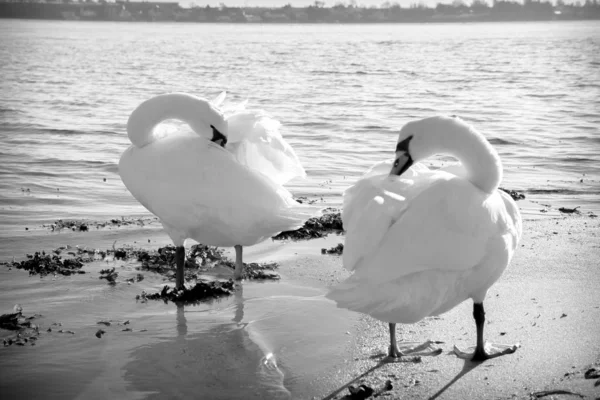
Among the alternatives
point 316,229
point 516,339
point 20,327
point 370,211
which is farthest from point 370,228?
point 316,229

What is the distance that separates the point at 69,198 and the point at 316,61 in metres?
26.8

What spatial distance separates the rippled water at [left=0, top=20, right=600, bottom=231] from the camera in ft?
34.7

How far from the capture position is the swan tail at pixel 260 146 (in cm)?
643

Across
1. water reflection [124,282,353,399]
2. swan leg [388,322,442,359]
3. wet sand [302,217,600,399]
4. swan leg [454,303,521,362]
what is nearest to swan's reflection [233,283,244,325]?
water reflection [124,282,353,399]

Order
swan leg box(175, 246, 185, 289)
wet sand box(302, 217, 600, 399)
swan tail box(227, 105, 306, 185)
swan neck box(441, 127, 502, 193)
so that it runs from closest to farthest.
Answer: wet sand box(302, 217, 600, 399) < swan neck box(441, 127, 502, 193) < swan leg box(175, 246, 185, 289) < swan tail box(227, 105, 306, 185)

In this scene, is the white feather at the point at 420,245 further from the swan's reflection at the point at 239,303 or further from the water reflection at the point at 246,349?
the swan's reflection at the point at 239,303

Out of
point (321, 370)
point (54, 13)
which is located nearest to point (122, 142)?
point (321, 370)

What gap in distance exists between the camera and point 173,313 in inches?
226

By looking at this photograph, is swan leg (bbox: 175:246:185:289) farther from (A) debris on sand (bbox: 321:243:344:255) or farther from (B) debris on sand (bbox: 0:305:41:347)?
(A) debris on sand (bbox: 321:243:344:255)

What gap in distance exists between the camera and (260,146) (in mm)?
6500

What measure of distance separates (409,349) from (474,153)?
4.28ft

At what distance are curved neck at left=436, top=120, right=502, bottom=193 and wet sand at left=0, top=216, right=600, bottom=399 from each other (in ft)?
3.48

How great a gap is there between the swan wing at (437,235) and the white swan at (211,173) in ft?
5.34

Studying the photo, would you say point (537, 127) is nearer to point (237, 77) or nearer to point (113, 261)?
point (113, 261)
